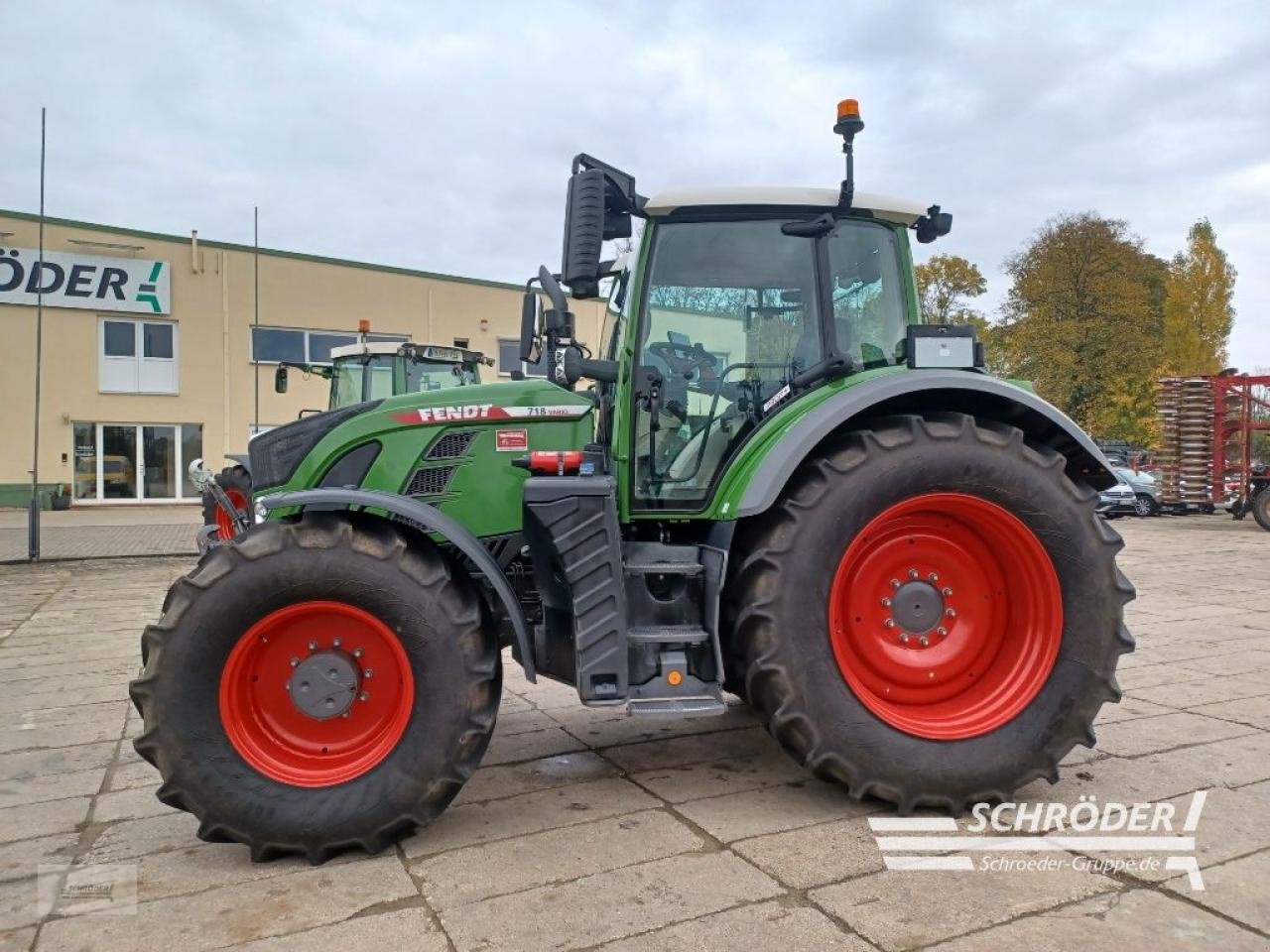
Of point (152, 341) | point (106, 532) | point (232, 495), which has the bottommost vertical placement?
point (106, 532)

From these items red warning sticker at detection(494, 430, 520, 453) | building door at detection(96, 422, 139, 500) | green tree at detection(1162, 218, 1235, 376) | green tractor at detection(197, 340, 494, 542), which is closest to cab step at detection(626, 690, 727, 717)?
red warning sticker at detection(494, 430, 520, 453)

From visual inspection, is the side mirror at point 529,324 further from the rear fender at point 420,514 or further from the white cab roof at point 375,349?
the white cab roof at point 375,349

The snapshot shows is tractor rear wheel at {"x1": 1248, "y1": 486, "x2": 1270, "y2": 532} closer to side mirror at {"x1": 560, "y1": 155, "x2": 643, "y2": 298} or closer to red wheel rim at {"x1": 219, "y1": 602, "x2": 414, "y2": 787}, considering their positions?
side mirror at {"x1": 560, "y1": 155, "x2": 643, "y2": 298}

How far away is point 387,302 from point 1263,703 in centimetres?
2190

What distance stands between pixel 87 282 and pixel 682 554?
21.6 metres

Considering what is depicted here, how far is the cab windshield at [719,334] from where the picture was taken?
369cm

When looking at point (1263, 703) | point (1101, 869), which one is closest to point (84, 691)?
point (1101, 869)

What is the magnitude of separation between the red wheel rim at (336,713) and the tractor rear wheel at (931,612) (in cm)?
125

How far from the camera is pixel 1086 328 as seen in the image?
96.7ft

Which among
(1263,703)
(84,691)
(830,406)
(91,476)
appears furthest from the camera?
(91,476)

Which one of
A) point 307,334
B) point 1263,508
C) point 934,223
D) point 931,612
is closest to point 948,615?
point 931,612

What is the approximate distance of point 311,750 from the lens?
321cm

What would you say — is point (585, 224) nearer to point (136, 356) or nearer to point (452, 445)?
point (452, 445)

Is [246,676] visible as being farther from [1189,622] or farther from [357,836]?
[1189,622]
